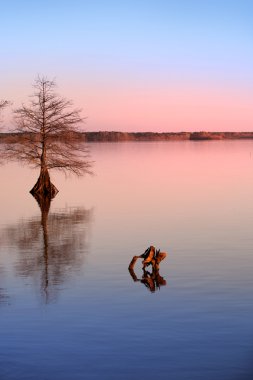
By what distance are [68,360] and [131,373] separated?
1.75 meters

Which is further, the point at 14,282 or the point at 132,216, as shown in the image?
the point at 132,216

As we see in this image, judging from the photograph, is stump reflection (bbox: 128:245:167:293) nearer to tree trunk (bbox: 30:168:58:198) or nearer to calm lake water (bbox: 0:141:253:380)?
calm lake water (bbox: 0:141:253:380)

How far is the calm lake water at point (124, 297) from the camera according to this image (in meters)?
16.7

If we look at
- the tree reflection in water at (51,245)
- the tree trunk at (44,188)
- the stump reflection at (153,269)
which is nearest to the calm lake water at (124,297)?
the tree reflection in water at (51,245)

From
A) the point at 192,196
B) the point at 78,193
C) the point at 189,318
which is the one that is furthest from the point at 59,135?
the point at 189,318

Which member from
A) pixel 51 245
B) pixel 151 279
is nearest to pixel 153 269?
pixel 151 279

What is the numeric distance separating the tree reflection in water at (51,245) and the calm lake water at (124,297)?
56 mm

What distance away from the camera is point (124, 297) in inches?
917

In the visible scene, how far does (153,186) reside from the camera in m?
75.1

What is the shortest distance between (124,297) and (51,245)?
1285 cm

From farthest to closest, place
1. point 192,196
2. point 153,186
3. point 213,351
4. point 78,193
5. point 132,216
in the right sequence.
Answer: point 153,186 → point 78,193 → point 192,196 → point 132,216 → point 213,351

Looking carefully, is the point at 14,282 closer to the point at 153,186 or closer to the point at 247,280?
the point at 247,280

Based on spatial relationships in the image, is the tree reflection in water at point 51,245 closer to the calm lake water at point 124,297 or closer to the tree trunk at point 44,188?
the calm lake water at point 124,297

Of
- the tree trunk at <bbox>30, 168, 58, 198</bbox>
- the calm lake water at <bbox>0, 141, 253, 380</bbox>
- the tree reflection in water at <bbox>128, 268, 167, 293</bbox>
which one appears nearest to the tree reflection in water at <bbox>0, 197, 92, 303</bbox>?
the calm lake water at <bbox>0, 141, 253, 380</bbox>
